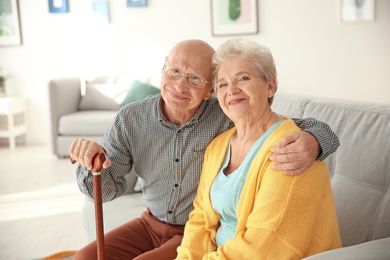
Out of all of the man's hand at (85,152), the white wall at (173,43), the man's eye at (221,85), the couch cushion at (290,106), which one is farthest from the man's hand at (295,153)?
the white wall at (173,43)

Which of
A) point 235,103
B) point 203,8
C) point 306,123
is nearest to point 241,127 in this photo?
point 235,103

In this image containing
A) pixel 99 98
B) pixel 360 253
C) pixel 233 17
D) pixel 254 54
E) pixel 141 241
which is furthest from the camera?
pixel 233 17

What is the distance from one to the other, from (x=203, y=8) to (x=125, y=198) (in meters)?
4.04

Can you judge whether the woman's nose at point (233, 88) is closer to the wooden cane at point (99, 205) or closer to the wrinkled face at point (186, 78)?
the wrinkled face at point (186, 78)

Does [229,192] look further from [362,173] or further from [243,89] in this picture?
[362,173]

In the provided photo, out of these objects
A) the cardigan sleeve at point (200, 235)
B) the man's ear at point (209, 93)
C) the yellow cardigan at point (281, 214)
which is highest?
the man's ear at point (209, 93)

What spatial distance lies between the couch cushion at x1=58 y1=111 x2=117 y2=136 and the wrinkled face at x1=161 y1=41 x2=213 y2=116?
3.73 metres

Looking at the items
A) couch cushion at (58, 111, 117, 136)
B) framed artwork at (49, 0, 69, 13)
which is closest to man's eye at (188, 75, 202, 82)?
couch cushion at (58, 111, 117, 136)

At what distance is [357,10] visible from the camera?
5.51 metres

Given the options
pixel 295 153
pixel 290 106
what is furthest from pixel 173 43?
pixel 295 153

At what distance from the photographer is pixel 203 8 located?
6207mm

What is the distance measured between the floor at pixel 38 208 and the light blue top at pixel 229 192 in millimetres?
1707

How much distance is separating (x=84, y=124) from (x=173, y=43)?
1.58 metres

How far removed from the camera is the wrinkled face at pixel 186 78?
1.66 meters
